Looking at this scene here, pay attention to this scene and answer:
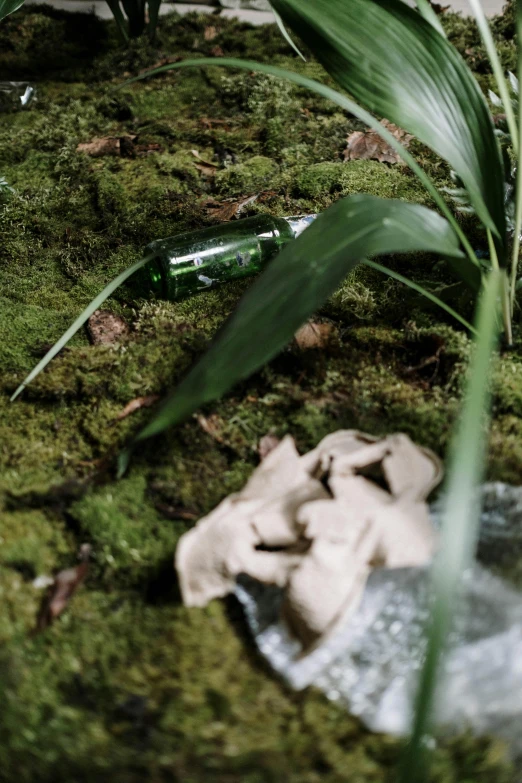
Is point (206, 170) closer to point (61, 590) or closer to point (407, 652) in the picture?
point (61, 590)

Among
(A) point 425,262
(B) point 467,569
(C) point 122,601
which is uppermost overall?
(A) point 425,262

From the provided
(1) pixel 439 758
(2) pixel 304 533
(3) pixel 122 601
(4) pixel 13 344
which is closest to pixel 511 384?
(2) pixel 304 533

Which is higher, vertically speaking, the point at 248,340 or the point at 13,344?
the point at 248,340

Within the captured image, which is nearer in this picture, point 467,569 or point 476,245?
point 467,569

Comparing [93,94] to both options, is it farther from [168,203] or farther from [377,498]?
[377,498]

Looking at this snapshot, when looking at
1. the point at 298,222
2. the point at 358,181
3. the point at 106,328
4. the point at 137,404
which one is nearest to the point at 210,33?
the point at 358,181

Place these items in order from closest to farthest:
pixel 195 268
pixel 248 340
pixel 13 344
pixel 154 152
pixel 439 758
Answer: pixel 439 758 → pixel 248 340 → pixel 13 344 → pixel 195 268 → pixel 154 152

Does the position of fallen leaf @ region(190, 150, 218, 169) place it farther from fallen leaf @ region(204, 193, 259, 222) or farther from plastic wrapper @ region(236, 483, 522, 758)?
plastic wrapper @ region(236, 483, 522, 758)

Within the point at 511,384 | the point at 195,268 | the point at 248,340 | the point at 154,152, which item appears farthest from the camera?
the point at 154,152
